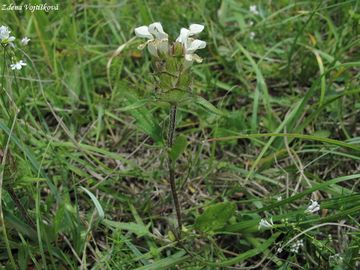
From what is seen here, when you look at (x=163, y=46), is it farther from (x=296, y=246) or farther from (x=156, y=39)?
(x=296, y=246)

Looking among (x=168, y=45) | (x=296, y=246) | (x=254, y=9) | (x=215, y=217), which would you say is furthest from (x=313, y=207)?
(x=254, y=9)

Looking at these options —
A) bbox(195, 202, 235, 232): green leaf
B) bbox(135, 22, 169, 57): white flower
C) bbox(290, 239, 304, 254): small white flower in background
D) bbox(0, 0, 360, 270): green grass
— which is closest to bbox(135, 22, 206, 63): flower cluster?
bbox(135, 22, 169, 57): white flower

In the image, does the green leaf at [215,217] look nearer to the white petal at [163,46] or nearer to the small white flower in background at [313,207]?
the small white flower in background at [313,207]

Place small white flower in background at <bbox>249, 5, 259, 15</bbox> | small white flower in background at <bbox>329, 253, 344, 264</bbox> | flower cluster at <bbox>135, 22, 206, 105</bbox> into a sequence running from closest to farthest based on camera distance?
1. flower cluster at <bbox>135, 22, 206, 105</bbox>
2. small white flower in background at <bbox>329, 253, 344, 264</bbox>
3. small white flower in background at <bbox>249, 5, 259, 15</bbox>

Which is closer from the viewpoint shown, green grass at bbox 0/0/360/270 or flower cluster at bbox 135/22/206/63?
flower cluster at bbox 135/22/206/63

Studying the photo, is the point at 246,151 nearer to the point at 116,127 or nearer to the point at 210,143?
the point at 210,143

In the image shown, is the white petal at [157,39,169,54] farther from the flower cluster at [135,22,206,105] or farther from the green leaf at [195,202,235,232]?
the green leaf at [195,202,235,232]
